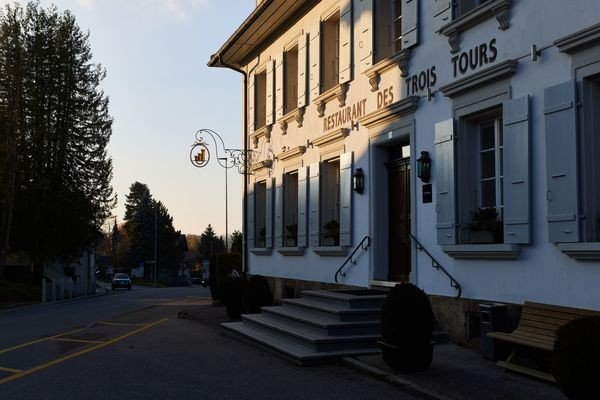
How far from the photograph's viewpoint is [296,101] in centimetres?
1820

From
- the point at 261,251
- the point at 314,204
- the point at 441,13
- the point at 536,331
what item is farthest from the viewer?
the point at 261,251

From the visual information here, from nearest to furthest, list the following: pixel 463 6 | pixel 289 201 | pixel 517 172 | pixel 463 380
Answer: pixel 463 380 → pixel 517 172 → pixel 463 6 → pixel 289 201

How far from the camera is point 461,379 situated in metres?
7.91

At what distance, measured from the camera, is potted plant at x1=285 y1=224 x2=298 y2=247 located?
700 inches

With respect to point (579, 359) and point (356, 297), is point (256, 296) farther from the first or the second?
point (579, 359)

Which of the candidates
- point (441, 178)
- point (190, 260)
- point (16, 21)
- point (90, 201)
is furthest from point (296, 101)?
point (190, 260)

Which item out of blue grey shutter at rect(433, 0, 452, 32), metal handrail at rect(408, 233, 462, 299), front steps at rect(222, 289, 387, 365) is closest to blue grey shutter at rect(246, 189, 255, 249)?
front steps at rect(222, 289, 387, 365)

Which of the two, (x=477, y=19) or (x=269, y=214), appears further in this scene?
(x=269, y=214)

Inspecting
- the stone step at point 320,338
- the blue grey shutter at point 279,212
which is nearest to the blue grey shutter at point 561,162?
the stone step at point 320,338

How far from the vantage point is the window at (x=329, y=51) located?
15711mm

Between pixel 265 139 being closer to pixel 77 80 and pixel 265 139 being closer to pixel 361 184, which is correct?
pixel 361 184

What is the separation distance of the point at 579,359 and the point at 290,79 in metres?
13.7

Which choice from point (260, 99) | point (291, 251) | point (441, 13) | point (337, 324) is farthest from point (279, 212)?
point (441, 13)

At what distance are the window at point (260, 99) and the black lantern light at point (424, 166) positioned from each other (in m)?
10.2
